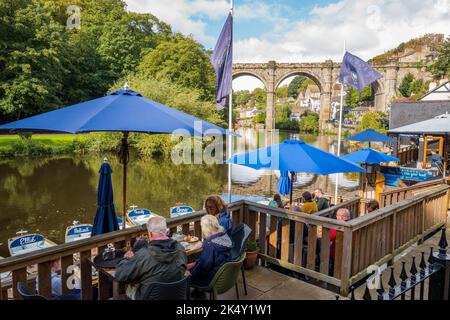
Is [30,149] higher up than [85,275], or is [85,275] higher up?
[85,275]

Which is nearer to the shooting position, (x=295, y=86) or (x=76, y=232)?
(x=76, y=232)

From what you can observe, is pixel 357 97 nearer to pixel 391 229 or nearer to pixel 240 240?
pixel 391 229

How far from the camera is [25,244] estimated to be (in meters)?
7.89

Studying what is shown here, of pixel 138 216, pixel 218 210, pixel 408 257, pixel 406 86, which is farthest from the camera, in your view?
pixel 406 86

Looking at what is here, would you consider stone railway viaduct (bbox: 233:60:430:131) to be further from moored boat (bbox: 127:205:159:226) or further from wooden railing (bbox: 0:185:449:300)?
wooden railing (bbox: 0:185:449:300)

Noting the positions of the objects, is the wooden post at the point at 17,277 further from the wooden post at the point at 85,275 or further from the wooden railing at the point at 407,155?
the wooden railing at the point at 407,155

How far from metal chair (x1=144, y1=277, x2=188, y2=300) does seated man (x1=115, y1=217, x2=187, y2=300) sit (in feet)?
0.35

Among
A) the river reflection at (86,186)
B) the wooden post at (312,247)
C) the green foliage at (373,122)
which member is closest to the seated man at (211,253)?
the wooden post at (312,247)

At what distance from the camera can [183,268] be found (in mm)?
3002

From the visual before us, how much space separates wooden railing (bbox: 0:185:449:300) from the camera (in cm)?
329

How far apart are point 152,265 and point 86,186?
54.5 ft

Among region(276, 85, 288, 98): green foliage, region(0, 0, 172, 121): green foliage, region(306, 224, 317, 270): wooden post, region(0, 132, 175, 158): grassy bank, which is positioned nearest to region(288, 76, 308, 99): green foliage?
region(276, 85, 288, 98): green foliage

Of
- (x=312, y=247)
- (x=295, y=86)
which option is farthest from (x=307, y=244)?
(x=295, y=86)
